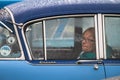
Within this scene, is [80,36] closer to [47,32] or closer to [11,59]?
[47,32]

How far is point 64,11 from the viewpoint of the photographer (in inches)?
213

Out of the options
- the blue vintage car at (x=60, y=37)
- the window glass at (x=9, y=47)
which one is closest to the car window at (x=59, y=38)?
the blue vintage car at (x=60, y=37)

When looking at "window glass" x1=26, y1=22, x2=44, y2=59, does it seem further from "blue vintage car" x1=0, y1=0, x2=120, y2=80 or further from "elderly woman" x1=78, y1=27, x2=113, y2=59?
"elderly woman" x1=78, y1=27, x2=113, y2=59

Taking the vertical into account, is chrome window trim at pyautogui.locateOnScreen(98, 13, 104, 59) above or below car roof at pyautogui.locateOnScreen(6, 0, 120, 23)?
Answer: below

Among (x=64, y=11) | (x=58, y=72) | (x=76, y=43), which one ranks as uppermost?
(x=64, y=11)

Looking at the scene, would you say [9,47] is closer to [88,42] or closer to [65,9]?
[65,9]

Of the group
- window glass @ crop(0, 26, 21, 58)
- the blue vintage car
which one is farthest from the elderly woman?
window glass @ crop(0, 26, 21, 58)

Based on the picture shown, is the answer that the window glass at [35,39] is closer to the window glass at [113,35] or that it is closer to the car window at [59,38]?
the car window at [59,38]

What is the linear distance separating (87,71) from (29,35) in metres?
0.83

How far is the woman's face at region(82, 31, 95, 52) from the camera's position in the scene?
541 centimetres

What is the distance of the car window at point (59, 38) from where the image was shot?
5398 millimetres

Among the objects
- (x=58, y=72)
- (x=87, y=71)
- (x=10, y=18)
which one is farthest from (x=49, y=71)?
(x=10, y=18)

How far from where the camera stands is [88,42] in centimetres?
543

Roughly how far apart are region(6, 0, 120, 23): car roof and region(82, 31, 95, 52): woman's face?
271mm
